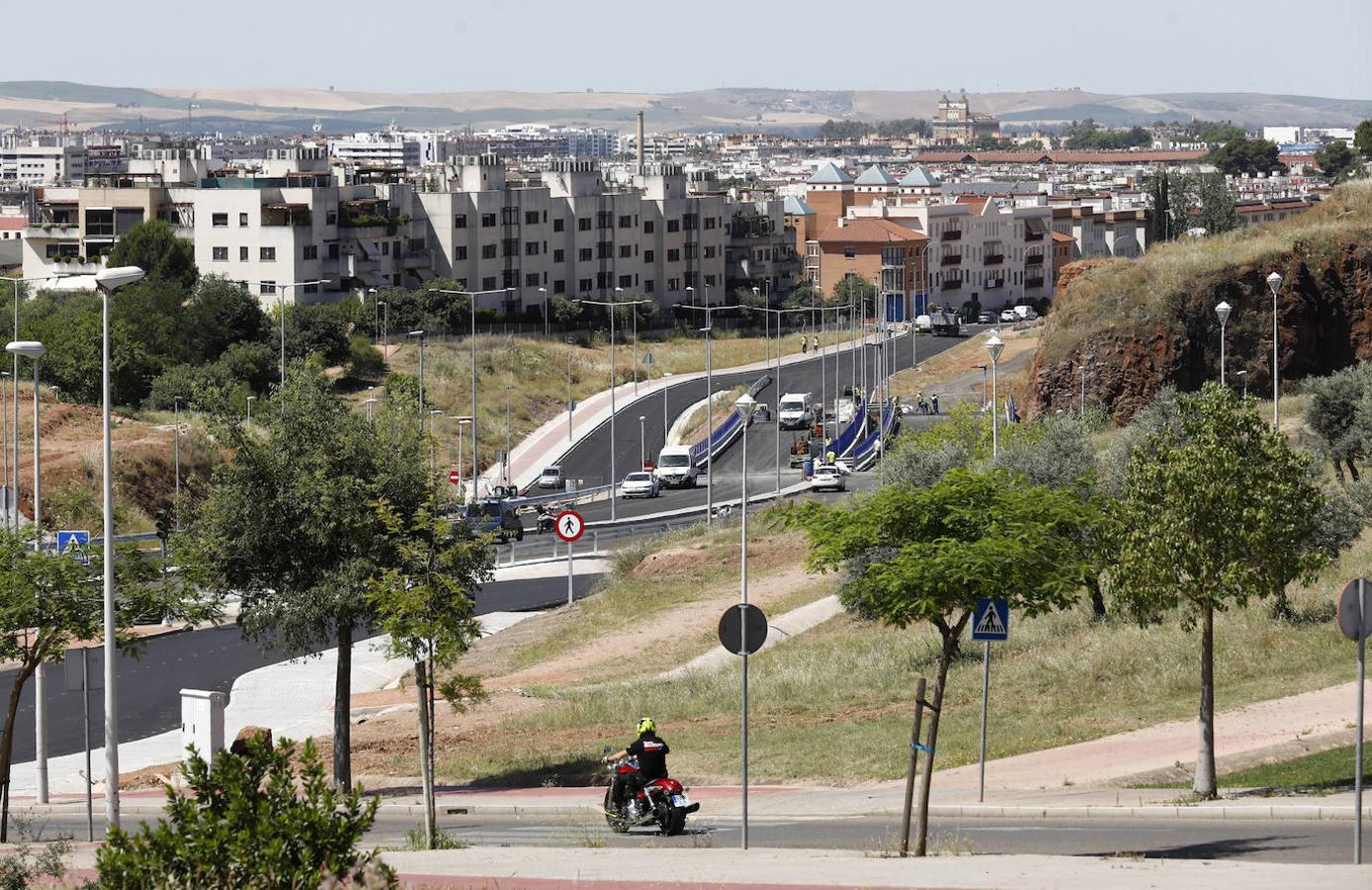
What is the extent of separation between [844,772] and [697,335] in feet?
372

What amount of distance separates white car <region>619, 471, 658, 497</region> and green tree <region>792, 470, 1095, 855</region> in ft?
213

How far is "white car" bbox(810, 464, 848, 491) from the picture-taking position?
272 ft

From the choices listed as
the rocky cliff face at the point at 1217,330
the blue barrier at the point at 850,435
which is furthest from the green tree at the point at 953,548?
the blue barrier at the point at 850,435

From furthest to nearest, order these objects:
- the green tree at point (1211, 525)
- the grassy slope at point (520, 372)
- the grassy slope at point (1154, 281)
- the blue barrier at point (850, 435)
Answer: the grassy slope at point (520, 372) → the blue barrier at point (850, 435) → the grassy slope at point (1154, 281) → the green tree at point (1211, 525)

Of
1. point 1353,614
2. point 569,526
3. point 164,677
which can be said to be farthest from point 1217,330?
point 1353,614

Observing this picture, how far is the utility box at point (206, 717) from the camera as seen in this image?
22656 millimetres

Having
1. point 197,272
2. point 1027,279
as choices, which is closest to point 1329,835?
point 197,272

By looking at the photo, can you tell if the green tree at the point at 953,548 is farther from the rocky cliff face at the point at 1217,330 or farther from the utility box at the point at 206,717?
the rocky cliff face at the point at 1217,330

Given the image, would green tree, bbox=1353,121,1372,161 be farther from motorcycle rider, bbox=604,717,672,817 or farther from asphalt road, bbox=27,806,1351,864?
motorcycle rider, bbox=604,717,672,817

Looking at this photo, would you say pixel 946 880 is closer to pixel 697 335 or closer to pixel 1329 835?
pixel 1329 835

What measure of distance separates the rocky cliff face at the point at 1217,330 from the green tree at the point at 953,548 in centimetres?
6025

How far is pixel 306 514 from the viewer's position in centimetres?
2789

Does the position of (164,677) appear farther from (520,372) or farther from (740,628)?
(520,372)

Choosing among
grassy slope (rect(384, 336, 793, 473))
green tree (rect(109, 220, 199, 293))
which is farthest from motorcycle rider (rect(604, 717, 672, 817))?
green tree (rect(109, 220, 199, 293))
